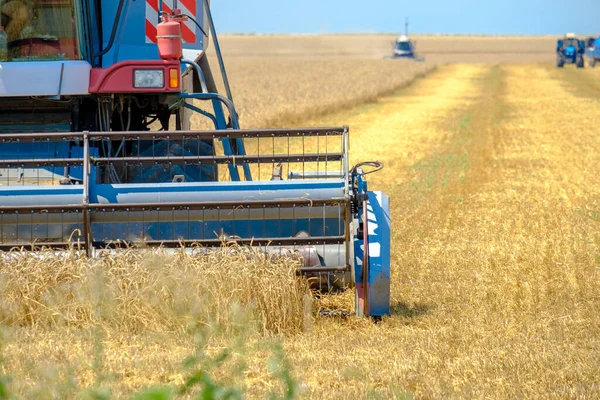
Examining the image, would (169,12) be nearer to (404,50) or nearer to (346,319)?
(346,319)

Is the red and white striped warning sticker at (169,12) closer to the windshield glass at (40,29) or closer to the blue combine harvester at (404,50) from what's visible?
the windshield glass at (40,29)

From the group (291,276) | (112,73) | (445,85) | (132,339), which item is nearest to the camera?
(132,339)

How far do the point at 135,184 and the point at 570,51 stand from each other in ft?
138

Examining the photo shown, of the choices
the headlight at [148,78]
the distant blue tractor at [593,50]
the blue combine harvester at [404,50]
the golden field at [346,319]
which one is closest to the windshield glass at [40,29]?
the headlight at [148,78]

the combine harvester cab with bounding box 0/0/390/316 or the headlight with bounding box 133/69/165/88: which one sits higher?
the headlight with bounding box 133/69/165/88

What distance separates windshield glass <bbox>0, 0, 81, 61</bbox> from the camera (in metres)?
5.72

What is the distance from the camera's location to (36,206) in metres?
4.88

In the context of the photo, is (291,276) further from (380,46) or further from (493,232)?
(380,46)

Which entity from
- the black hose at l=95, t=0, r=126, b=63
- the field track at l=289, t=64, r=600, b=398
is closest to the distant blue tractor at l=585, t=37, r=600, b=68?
the field track at l=289, t=64, r=600, b=398

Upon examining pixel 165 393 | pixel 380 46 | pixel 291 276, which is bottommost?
pixel 380 46

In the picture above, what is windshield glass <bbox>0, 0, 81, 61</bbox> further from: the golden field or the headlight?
the golden field

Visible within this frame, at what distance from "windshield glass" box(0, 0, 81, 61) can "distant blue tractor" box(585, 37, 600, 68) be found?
128 feet

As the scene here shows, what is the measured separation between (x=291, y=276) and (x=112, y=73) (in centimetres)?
175

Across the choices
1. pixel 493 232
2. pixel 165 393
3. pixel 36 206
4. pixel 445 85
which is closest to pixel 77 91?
pixel 36 206
